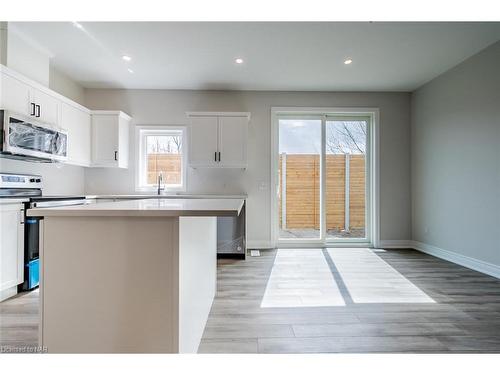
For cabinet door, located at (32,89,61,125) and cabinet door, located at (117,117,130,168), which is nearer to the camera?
cabinet door, located at (32,89,61,125)

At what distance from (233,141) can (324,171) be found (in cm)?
166

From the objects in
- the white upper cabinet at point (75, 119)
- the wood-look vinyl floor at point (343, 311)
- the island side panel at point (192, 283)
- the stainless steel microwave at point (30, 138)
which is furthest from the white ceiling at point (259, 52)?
the wood-look vinyl floor at point (343, 311)

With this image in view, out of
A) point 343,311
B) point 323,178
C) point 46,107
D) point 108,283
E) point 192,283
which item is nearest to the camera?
point 108,283

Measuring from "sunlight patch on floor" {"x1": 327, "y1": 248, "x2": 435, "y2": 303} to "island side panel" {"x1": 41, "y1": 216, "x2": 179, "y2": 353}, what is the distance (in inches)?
71.2

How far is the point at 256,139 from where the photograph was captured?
4.38m

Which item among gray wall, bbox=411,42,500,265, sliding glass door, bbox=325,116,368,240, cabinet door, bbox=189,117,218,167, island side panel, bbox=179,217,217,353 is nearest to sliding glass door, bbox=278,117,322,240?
A: sliding glass door, bbox=325,116,368,240

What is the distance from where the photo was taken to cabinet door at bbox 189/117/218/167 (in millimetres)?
3992

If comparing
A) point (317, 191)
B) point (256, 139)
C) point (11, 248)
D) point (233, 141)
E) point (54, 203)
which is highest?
point (256, 139)

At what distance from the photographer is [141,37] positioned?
284cm

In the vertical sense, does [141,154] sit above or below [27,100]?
below

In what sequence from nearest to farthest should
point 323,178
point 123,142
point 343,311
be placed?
point 343,311
point 123,142
point 323,178

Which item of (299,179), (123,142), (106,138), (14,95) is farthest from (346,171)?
(14,95)

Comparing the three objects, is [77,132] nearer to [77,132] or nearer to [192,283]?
[77,132]

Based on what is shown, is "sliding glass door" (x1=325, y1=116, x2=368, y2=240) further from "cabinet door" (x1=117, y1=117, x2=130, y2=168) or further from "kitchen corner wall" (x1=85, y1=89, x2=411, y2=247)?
"cabinet door" (x1=117, y1=117, x2=130, y2=168)
